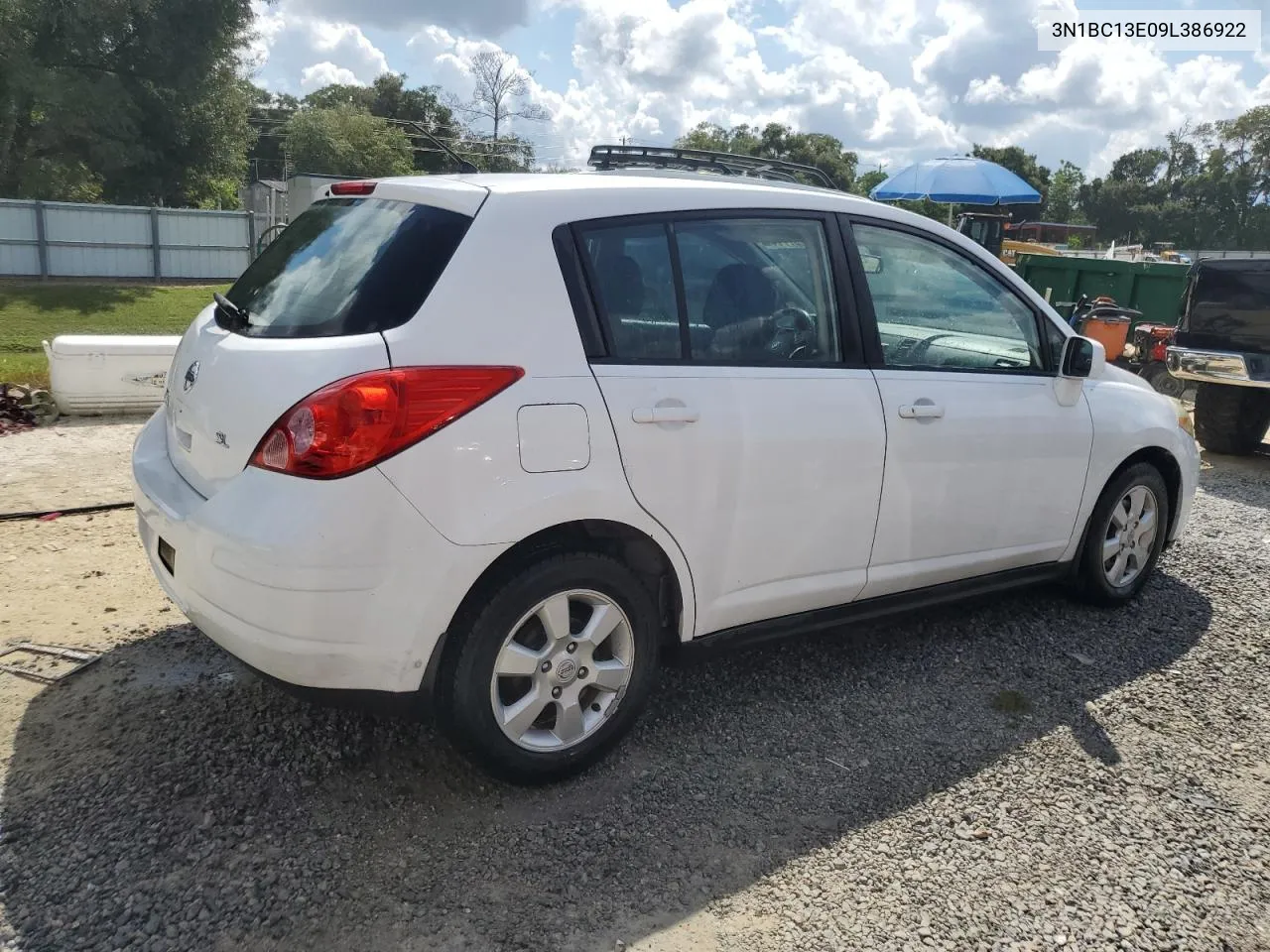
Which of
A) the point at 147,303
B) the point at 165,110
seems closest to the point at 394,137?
the point at 165,110

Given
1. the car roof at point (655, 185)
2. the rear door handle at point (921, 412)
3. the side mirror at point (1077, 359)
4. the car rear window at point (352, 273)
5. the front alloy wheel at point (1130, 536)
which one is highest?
the car roof at point (655, 185)

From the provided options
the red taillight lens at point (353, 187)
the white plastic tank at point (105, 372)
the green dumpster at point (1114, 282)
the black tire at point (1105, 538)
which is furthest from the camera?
the green dumpster at point (1114, 282)

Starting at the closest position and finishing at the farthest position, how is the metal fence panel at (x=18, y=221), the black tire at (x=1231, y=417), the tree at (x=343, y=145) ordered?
the black tire at (x=1231, y=417) < the metal fence panel at (x=18, y=221) < the tree at (x=343, y=145)

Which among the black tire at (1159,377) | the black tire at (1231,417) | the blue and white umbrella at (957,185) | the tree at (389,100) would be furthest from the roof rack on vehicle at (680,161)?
the tree at (389,100)

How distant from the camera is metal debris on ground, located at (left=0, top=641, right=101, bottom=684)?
356cm

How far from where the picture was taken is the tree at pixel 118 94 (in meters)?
24.9

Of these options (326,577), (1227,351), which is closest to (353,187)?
(326,577)

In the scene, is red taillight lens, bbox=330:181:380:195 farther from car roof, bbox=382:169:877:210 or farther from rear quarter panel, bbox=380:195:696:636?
rear quarter panel, bbox=380:195:696:636

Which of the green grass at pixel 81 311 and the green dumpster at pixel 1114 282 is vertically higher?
the green dumpster at pixel 1114 282

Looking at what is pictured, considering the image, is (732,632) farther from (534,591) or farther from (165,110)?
(165,110)

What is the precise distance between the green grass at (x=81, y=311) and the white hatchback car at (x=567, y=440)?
352 inches

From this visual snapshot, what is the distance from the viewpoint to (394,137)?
5184 centimetres

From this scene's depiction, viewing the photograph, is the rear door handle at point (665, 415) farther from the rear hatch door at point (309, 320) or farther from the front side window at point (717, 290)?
the rear hatch door at point (309, 320)

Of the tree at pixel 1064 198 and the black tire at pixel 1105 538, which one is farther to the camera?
the tree at pixel 1064 198
